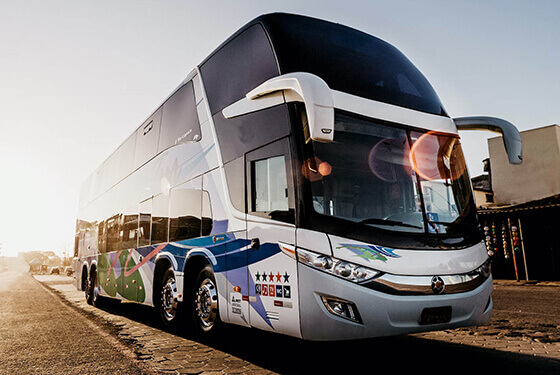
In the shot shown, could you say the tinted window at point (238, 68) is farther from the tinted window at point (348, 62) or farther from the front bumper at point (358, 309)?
the front bumper at point (358, 309)

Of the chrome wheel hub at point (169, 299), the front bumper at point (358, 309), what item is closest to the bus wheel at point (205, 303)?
the chrome wheel hub at point (169, 299)

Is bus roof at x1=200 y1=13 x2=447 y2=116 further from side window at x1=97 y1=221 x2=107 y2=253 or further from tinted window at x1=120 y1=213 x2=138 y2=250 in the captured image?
side window at x1=97 y1=221 x2=107 y2=253

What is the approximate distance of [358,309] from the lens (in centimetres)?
385

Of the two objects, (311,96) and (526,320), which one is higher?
(311,96)

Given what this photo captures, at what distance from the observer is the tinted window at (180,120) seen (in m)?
6.62

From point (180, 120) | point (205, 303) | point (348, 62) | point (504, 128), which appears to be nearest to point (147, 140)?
point (180, 120)

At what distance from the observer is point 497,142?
2394 cm

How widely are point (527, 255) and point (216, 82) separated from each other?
17.6 m

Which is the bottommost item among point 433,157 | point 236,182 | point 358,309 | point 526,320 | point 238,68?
point 526,320

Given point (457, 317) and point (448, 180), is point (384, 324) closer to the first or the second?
point (457, 317)

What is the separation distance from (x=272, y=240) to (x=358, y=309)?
114cm

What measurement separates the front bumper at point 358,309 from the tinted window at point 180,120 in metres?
3.29

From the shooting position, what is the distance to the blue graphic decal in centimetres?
394

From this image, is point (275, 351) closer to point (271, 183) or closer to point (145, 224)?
point (271, 183)
